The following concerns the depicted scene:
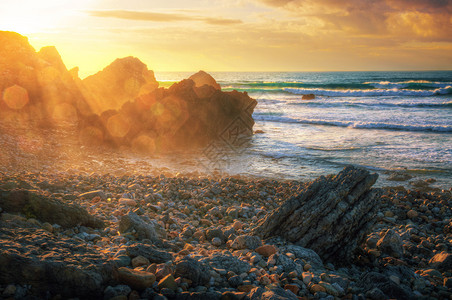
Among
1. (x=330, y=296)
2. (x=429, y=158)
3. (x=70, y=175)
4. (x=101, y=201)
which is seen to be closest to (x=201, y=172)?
(x=70, y=175)

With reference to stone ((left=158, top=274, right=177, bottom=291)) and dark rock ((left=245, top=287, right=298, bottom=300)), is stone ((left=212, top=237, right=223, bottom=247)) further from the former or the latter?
stone ((left=158, top=274, right=177, bottom=291))

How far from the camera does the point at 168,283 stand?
3.06 metres

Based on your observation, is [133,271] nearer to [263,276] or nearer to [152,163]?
[263,276]

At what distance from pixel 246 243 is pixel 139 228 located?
1595 mm

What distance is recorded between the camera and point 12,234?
3283mm

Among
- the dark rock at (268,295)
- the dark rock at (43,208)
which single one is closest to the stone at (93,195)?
the dark rock at (43,208)

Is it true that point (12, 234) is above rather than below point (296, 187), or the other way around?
above

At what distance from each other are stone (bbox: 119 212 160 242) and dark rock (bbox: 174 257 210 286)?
1329mm

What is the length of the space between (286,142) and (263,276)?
43.4 feet

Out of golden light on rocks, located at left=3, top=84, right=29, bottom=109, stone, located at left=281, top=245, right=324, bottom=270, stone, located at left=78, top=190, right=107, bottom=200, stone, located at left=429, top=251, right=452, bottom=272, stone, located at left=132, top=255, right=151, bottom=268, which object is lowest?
stone, located at left=429, top=251, right=452, bottom=272

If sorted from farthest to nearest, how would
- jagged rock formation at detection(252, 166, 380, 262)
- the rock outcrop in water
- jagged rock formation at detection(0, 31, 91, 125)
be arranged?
1. jagged rock formation at detection(0, 31, 91, 125)
2. the rock outcrop in water
3. jagged rock formation at detection(252, 166, 380, 262)

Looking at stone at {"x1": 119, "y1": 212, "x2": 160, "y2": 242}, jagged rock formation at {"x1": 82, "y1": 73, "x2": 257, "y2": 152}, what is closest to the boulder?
stone at {"x1": 119, "y1": 212, "x2": 160, "y2": 242}

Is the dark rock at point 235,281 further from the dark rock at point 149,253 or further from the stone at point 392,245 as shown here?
the stone at point 392,245

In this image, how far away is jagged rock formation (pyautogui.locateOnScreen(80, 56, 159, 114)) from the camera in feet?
67.2
